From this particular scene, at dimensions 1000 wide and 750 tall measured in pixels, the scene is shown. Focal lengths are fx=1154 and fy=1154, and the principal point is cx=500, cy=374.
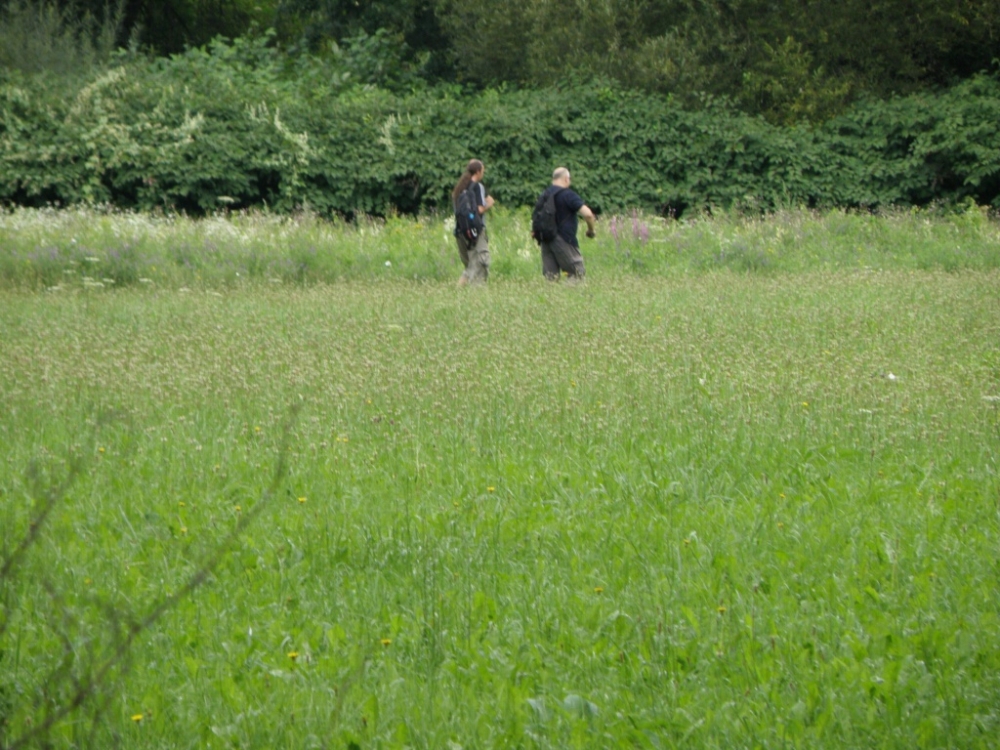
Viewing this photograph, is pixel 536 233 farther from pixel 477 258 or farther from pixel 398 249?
pixel 398 249

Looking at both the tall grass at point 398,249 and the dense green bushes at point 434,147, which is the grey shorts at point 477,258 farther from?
the dense green bushes at point 434,147

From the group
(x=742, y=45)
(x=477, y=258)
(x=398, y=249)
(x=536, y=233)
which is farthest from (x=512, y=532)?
(x=742, y=45)

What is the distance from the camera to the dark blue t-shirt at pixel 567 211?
13.6m

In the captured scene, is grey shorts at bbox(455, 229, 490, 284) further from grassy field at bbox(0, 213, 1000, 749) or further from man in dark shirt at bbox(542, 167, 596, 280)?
grassy field at bbox(0, 213, 1000, 749)

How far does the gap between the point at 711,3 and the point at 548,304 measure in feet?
65.7

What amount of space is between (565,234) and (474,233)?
1.14 m

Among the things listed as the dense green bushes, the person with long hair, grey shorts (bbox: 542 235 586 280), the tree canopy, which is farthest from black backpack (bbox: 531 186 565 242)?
the tree canopy

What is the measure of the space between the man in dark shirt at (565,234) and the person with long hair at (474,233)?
0.80 meters

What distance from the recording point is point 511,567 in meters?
4.59

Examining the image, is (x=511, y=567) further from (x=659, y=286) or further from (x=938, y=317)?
(x=659, y=286)

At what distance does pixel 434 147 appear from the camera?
25.6 metres

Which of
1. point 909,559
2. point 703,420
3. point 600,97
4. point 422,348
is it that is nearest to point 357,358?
point 422,348

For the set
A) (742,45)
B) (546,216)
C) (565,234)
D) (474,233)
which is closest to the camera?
(546,216)

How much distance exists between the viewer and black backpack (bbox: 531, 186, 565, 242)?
1359 cm
